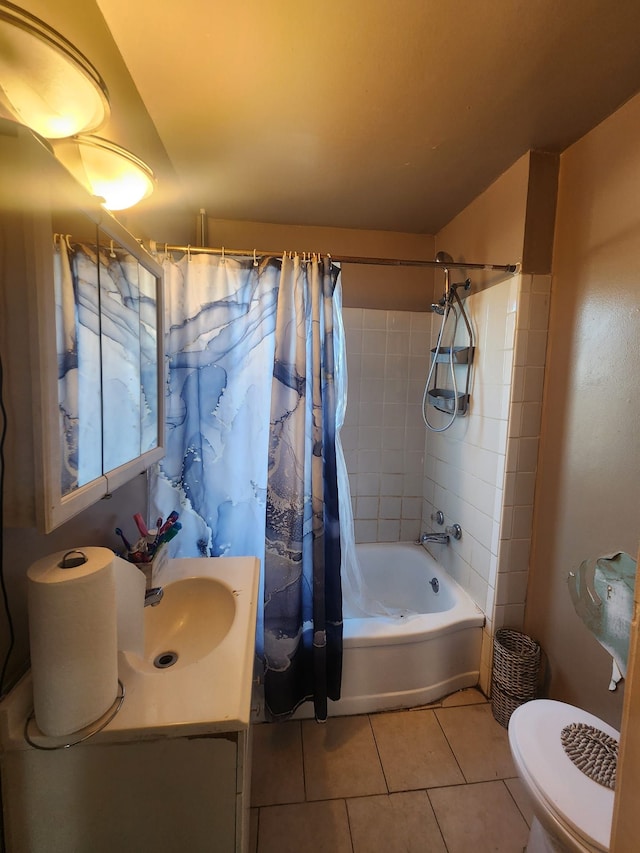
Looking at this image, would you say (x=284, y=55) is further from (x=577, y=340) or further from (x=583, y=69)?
(x=577, y=340)

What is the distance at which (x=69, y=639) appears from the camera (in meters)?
0.60

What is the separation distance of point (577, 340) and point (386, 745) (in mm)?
1837

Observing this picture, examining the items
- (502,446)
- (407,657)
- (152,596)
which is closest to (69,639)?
(152,596)

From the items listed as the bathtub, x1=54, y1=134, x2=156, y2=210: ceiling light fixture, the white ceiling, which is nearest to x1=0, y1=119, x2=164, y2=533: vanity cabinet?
x1=54, y1=134, x2=156, y2=210: ceiling light fixture

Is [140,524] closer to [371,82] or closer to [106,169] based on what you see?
[106,169]

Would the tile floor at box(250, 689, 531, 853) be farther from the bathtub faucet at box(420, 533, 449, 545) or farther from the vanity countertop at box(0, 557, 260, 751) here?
the vanity countertop at box(0, 557, 260, 751)

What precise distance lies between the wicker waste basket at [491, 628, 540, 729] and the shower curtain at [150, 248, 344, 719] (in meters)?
0.72

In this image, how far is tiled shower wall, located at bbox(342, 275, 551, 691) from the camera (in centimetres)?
160

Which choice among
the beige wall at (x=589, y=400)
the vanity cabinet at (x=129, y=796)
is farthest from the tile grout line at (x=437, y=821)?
the vanity cabinet at (x=129, y=796)

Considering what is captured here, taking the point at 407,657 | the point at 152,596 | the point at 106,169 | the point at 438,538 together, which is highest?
the point at 106,169

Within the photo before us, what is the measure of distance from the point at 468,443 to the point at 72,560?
1.79 meters

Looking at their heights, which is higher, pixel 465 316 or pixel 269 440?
pixel 465 316

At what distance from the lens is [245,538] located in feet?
5.40

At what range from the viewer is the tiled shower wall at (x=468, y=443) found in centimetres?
160
